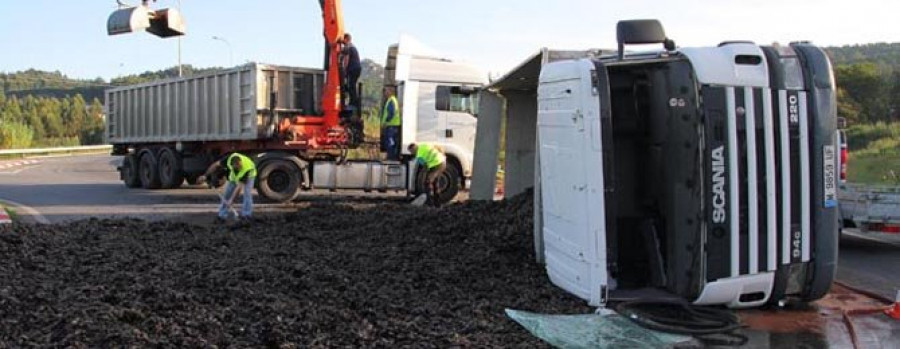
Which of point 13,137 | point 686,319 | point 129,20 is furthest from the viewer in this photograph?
point 13,137

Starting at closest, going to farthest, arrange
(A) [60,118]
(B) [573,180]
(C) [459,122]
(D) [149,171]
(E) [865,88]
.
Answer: (B) [573,180]
(C) [459,122]
(D) [149,171]
(E) [865,88]
(A) [60,118]

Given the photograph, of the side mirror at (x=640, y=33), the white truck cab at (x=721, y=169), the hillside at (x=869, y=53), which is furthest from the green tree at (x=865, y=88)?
the side mirror at (x=640, y=33)

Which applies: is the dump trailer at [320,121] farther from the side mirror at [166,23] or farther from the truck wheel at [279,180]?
the side mirror at [166,23]

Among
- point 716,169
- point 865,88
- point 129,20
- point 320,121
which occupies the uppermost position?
point 865,88

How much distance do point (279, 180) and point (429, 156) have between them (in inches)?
120

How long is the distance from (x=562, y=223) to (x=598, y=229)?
Answer: 1.91 feet

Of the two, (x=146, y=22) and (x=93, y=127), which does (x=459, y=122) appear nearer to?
(x=146, y=22)

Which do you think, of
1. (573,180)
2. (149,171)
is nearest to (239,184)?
(573,180)

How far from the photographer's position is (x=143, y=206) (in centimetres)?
1473

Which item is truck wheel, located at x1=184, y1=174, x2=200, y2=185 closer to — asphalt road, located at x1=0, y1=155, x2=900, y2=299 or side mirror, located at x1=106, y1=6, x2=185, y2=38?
asphalt road, located at x1=0, y1=155, x2=900, y2=299

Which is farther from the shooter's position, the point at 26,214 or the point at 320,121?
the point at 320,121

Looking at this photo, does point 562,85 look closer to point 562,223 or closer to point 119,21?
point 562,223

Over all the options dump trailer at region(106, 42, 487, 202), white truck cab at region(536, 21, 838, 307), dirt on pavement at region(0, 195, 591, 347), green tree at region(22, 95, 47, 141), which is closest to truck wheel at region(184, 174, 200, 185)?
dump trailer at region(106, 42, 487, 202)

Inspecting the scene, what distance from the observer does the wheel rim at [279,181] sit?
15297mm
